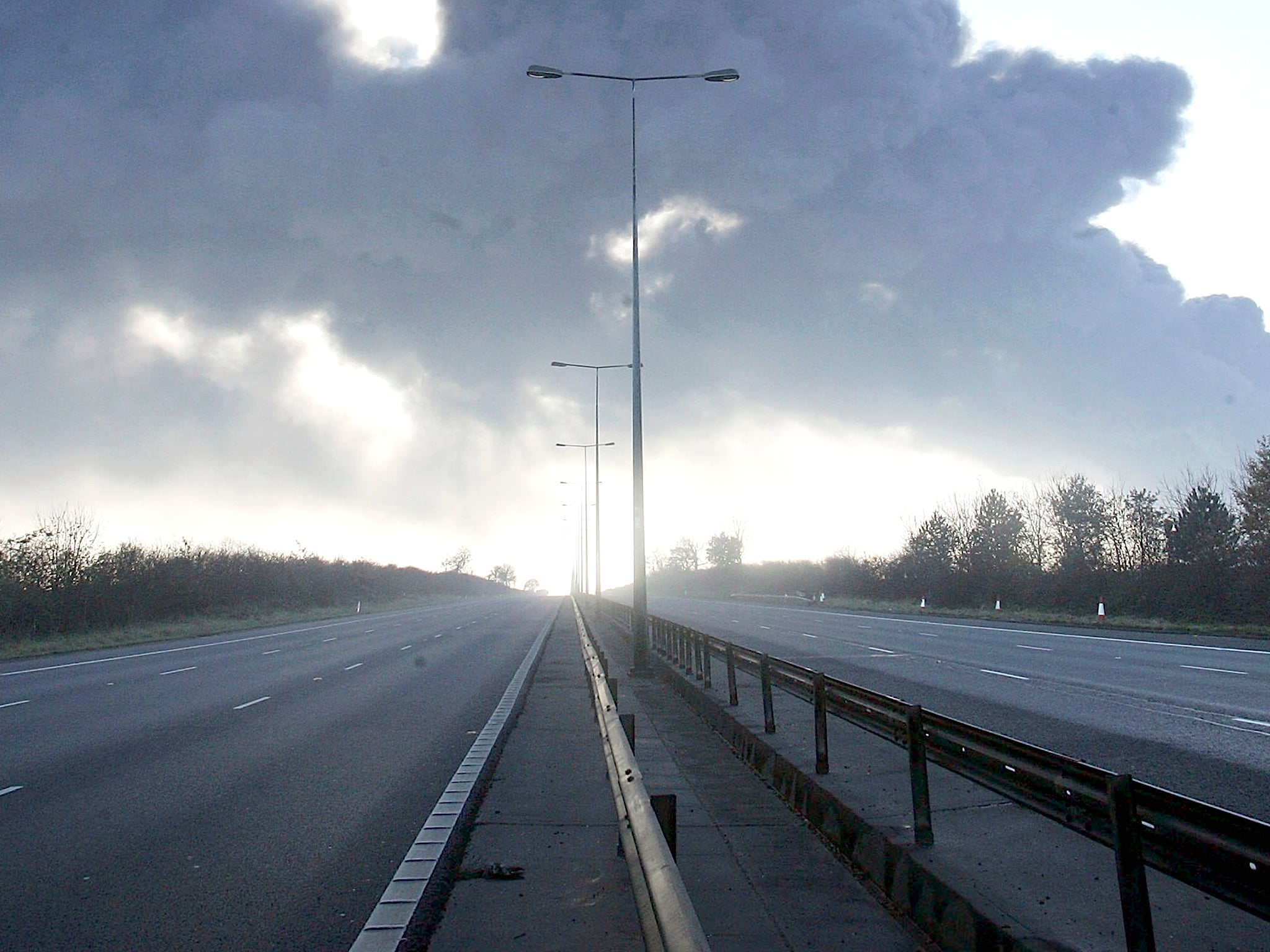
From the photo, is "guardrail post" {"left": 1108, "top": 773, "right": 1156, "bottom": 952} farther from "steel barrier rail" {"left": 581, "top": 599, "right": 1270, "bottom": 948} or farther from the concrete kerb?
the concrete kerb

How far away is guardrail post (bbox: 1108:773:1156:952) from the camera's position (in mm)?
3582

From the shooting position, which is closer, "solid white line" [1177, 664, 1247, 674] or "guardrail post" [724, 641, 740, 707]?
"guardrail post" [724, 641, 740, 707]

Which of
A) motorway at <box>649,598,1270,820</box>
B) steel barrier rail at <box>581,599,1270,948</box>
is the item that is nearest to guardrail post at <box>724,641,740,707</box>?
motorway at <box>649,598,1270,820</box>

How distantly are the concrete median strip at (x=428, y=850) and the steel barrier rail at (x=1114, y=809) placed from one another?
9.85 ft

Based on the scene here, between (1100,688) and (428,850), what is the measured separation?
1297 centimetres

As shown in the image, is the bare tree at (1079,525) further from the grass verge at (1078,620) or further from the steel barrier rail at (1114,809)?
the steel barrier rail at (1114,809)

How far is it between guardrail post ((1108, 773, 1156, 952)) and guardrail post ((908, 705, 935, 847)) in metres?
2.03

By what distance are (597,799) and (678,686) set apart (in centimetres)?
863

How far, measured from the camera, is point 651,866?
3.38 metres

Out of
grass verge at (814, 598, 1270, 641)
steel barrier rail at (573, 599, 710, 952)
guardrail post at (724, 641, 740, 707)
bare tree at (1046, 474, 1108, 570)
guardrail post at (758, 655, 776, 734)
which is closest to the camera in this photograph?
steel barrier rail at (573, 599, 710, 952)

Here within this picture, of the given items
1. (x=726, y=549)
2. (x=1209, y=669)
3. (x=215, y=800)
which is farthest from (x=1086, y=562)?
(x=726, y=549)

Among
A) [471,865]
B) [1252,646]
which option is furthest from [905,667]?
[471,865]

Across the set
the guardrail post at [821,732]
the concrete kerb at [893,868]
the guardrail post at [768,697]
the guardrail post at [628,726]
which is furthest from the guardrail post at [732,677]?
the guardrail post at [628,726]

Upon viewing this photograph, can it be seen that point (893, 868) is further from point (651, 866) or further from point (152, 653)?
point (152, 653)
